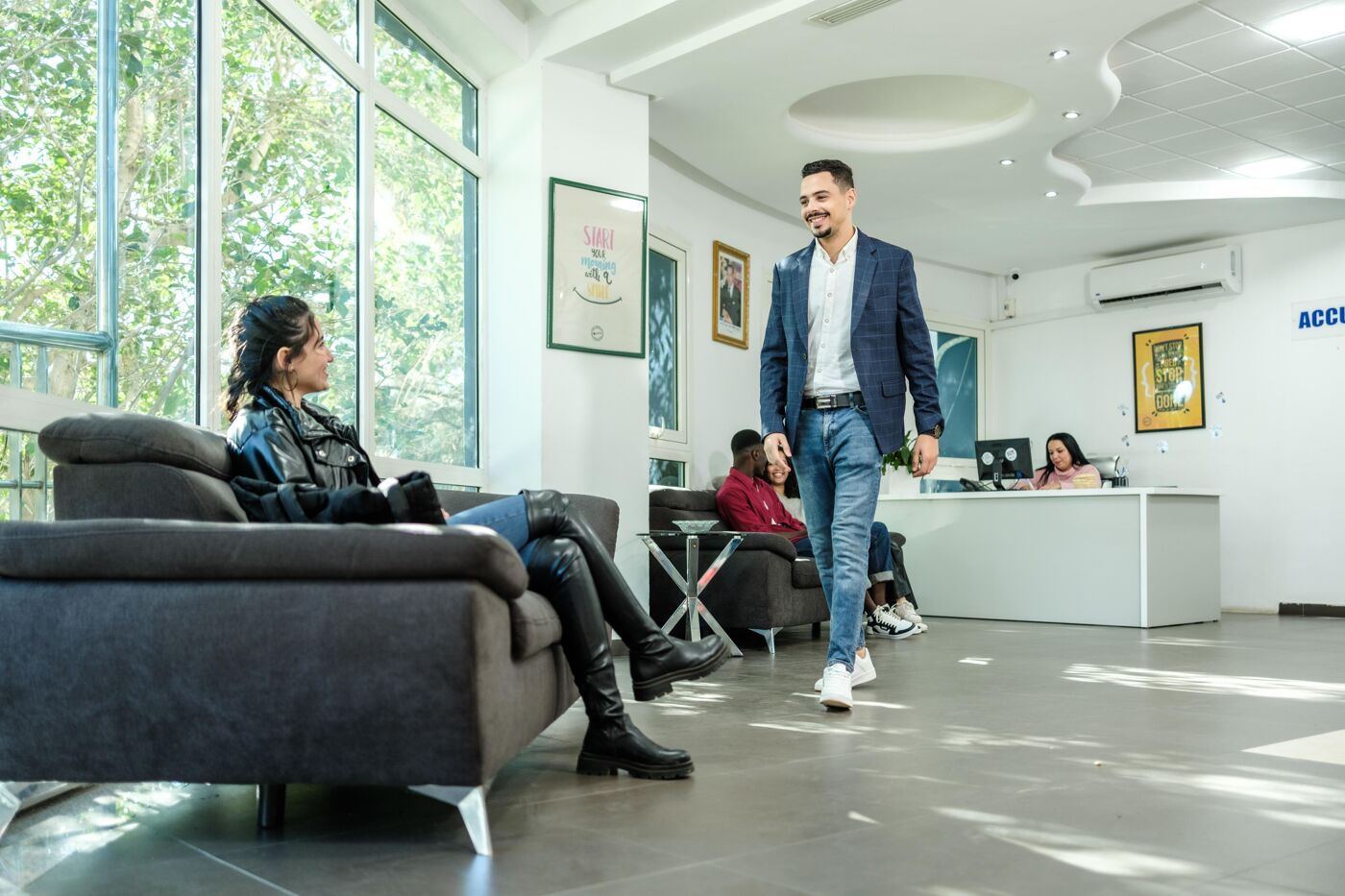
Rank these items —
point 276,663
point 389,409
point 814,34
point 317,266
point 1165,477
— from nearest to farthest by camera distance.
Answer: point 276,663, point 317,266, point 389,409, point 814,34, point 1165,477

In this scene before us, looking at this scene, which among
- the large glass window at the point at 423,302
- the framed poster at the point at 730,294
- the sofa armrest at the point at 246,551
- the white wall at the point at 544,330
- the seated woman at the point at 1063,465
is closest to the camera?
the sofa armrest at the point at 246,551

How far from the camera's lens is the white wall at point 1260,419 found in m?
8.16

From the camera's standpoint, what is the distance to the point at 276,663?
67.9 inches

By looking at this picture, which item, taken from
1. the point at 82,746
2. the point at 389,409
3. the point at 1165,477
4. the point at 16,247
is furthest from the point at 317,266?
Result: the point at 1165,477

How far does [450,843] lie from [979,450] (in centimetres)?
645

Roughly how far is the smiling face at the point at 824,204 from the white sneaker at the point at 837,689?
1.34 m

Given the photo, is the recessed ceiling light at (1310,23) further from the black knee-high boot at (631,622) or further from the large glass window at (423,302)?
the black knee-high boot at (631,622)

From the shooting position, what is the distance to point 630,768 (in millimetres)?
2350

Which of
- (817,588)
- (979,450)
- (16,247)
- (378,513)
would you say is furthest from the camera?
(979,450)

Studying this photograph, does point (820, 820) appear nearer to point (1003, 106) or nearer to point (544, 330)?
point (544, 330)

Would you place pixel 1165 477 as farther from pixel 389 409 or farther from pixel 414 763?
pixel 414 763

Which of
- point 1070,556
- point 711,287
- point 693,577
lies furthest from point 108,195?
point 1070,556

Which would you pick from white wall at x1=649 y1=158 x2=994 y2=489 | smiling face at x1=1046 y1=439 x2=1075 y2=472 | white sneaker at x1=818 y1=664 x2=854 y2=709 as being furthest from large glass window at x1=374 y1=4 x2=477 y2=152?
smiling face at x1=1046 y1=439 x2=1075 y2=472

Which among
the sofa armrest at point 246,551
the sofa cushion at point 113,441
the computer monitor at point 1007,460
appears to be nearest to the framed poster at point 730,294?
the computer monitor at point 1007,460
